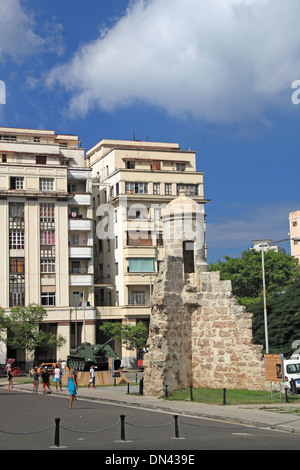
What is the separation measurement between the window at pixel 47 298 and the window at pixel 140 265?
7.47 m

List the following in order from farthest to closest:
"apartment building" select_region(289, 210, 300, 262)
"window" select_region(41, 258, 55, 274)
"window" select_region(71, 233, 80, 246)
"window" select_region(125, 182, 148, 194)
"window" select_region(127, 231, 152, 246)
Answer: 1. "apartment building" select_region(289, 210, 300, 262)
2. "window" select_region(125, 182, 148, 194)
3. "window" select_region(127, 231, 152, 246)
4. "window" select_region(71, 233, 80, 246)
5. "window" select_region(41, 258, 55, 274)

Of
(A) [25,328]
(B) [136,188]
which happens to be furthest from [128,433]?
(B) [136,188]

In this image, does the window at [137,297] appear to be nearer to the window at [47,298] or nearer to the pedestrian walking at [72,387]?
the window at [47,298]

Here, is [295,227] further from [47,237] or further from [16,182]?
[16,182]

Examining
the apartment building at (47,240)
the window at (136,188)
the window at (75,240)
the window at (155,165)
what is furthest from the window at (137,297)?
the window at (155,165)

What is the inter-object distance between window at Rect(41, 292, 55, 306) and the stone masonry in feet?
103

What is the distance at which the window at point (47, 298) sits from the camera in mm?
56781

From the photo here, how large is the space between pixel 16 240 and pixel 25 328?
29.2ft

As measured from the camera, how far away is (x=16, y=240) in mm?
56375

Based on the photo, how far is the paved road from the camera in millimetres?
13367

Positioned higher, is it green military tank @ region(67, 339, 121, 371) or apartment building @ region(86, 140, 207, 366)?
apartment building @ region(86, 140, 207, 366)

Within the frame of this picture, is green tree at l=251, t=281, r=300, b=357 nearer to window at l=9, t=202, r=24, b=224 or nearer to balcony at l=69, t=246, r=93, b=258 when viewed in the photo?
balcony at l=69, t=246, r=93, b=258

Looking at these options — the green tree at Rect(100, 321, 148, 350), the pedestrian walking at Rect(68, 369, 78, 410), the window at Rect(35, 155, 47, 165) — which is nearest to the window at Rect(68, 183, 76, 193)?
the window at Rect(35, 155, 47, 165)

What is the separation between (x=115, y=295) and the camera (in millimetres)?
61188
